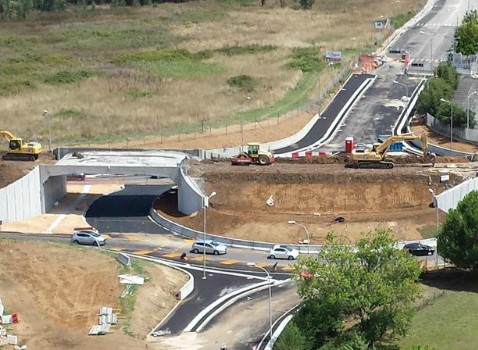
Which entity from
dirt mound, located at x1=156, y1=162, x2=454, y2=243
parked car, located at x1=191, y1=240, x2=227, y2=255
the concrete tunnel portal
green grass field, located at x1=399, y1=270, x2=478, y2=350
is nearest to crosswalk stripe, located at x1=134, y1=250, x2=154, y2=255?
parked car, located at x1=191, y1=240, x2=227, y2=255

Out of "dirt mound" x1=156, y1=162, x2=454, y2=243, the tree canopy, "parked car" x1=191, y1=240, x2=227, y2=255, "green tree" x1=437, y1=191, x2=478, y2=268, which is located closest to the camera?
"green tree" x1=437, y1=191, x2=478, y2=268

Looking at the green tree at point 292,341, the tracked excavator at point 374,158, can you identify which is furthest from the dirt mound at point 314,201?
the green tree at point 292,341

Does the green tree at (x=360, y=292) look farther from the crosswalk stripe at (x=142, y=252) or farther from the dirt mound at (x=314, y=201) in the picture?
the crosswalk stripe at (x=142, y=252)

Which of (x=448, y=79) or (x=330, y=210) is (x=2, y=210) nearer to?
(x=330, y=210)

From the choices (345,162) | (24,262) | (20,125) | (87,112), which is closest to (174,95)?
(87,112)

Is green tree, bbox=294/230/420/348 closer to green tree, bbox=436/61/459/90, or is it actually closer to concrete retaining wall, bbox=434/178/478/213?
concrete retaining wall, bbox=434/178/478/213

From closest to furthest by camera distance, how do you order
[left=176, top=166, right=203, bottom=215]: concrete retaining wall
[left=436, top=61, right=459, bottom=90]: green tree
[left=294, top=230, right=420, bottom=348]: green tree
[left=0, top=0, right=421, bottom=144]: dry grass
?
[left=294, top=230, right=420, bottom=348]: green tree
[left=176, top=166, right=203, bottom=215]: concrete retaining wall
[left=0, top=0, right=421, bottom=144]: dry grass
[left=436, top=61, right=459, bottom=90]: green tree

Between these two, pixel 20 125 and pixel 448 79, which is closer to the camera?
pixel 20 125
